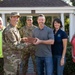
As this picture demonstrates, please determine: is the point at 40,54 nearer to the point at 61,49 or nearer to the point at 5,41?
the point at 61,49

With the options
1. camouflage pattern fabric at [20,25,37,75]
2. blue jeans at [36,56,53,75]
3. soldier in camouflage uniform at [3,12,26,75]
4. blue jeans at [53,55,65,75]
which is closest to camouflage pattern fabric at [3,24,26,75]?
soldier in camouflage uniform at [3,12,26,75]

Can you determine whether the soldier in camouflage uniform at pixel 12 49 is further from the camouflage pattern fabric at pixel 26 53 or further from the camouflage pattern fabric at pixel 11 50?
the camouflage pattern fabric at pixel 26 53

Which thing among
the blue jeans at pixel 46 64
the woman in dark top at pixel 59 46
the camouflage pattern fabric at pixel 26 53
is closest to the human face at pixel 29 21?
the camouflage pattern fabric at pixel 26 53

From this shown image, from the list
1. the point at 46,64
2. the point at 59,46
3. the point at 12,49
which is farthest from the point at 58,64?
the point at 12,49

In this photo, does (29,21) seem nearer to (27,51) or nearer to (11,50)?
(27,51)

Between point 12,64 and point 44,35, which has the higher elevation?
point 44,35

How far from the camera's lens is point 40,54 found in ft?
18.6

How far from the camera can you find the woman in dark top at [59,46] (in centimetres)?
561

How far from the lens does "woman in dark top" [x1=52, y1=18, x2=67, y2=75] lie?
18.4ft

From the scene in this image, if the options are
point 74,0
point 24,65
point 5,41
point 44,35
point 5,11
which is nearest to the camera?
point 5,41

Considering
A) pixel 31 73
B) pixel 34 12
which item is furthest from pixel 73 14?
pixel 31 73

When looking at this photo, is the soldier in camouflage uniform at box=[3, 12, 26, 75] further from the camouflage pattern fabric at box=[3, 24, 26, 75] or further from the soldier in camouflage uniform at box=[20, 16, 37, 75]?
the soldier in camouflage uniform at box=[20, 16, 37, 75]

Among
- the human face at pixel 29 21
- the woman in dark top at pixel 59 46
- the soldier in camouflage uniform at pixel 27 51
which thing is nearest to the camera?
the woman in dark top at pixel 59 46

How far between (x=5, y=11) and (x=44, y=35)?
13640 mm
